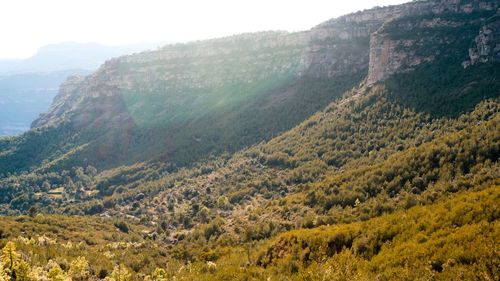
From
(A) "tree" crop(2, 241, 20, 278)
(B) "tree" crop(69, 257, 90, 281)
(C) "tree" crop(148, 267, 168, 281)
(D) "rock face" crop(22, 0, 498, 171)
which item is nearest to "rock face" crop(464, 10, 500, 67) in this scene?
(D) "rock face" crop(22, 0, 498, 171)

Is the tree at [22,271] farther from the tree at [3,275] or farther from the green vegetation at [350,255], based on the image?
the tree at [3,275]

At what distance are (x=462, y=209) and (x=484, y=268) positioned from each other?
1331cm

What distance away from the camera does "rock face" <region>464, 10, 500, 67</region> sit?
10250 centimetres

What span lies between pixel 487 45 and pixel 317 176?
57303mm

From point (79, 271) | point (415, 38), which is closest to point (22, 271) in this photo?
point (79, 271)

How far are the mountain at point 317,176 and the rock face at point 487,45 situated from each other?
1.59 ft

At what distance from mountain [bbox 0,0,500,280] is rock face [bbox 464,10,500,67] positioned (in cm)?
48

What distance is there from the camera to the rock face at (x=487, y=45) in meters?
102

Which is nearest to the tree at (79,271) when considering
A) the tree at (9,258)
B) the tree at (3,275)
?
the tree at (9,258)

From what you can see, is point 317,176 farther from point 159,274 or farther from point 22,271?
point 22,271

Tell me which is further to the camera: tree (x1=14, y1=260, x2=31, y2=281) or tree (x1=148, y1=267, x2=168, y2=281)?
tree (x1=148, y1=267, x2=168, y2=281)

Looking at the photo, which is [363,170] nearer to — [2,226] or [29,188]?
[2,226]

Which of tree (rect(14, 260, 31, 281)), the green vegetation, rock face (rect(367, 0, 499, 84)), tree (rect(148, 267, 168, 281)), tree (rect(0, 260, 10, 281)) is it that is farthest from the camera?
rock face (rect(367, 0, 499, 84))

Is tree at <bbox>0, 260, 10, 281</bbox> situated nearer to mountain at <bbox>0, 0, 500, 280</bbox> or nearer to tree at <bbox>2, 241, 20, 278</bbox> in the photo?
tree at <bbox>2, 241, 20, 278</bbox>
